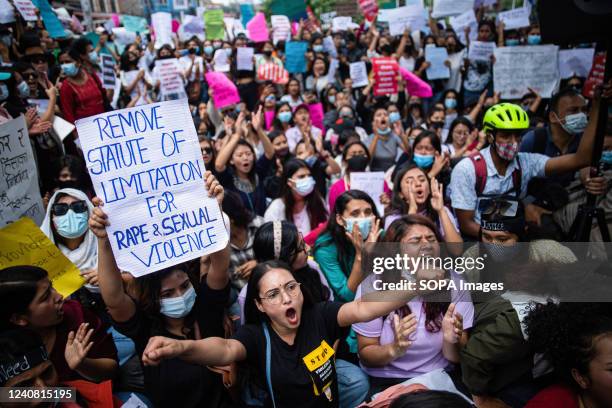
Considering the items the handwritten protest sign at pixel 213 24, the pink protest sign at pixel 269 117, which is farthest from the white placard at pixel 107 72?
the handwritten protest sign at pixel 213 24

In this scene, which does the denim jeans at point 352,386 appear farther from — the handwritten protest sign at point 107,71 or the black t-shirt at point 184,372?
the handwritten protest sign at point 107,71

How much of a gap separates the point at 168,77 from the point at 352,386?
666 cm

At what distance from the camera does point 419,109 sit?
7637 millimetres

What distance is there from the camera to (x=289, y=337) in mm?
2314

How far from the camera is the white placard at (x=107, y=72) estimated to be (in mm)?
6326

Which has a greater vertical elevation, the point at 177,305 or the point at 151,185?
the point at 151,185

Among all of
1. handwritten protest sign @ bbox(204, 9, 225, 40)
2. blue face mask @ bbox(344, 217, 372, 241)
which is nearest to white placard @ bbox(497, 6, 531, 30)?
blue face mask @ bbox(344, 217, 372, 241)

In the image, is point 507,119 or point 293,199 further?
point 293,199

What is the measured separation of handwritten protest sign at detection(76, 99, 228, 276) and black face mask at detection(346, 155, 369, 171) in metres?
2.94

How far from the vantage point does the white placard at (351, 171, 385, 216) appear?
15.1 feet

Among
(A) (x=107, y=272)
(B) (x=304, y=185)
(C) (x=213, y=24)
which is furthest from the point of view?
(C) (x=213, y=24)

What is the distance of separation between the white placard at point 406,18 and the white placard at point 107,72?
5.98m

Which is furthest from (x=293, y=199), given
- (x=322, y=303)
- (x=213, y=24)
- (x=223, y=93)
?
(x=213, y=24)

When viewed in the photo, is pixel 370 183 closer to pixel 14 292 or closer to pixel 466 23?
pixel 14 292
